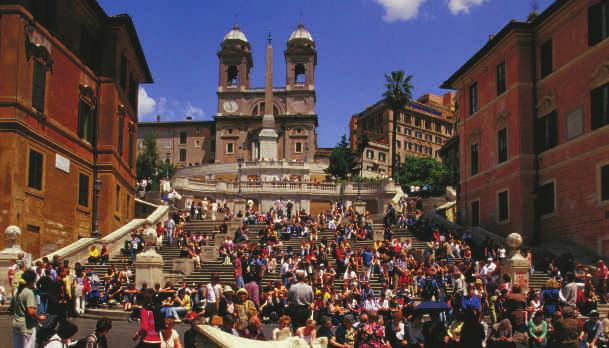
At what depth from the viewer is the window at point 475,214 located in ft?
125

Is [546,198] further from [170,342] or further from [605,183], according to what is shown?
[170,342]

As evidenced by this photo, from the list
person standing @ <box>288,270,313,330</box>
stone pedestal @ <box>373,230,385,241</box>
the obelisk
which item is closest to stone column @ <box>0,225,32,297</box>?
person standing @ <box>288,270,313,330</box>

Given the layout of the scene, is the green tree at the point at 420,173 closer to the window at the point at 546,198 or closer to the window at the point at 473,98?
the window at the point at 473,98

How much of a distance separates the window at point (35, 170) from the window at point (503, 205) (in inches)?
801

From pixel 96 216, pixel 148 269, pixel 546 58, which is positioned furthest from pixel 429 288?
pixel 96 216

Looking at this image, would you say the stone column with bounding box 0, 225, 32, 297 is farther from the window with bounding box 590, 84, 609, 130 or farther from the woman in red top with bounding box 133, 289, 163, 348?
the window with bounding box 590, 84, 609, 130

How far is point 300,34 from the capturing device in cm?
11519

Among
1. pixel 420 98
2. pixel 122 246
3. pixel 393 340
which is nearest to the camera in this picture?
pixel 393 340

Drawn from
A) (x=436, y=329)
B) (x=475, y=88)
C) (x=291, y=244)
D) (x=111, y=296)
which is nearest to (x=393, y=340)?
(x=436, y=329)

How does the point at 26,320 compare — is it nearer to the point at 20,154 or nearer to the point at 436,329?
the point at 436,329

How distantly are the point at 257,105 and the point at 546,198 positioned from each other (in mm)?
83532

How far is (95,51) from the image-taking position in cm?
3544

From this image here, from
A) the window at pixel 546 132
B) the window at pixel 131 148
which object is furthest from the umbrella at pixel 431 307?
the window at pixel 131 148

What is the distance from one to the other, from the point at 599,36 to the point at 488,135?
947 centimetres
